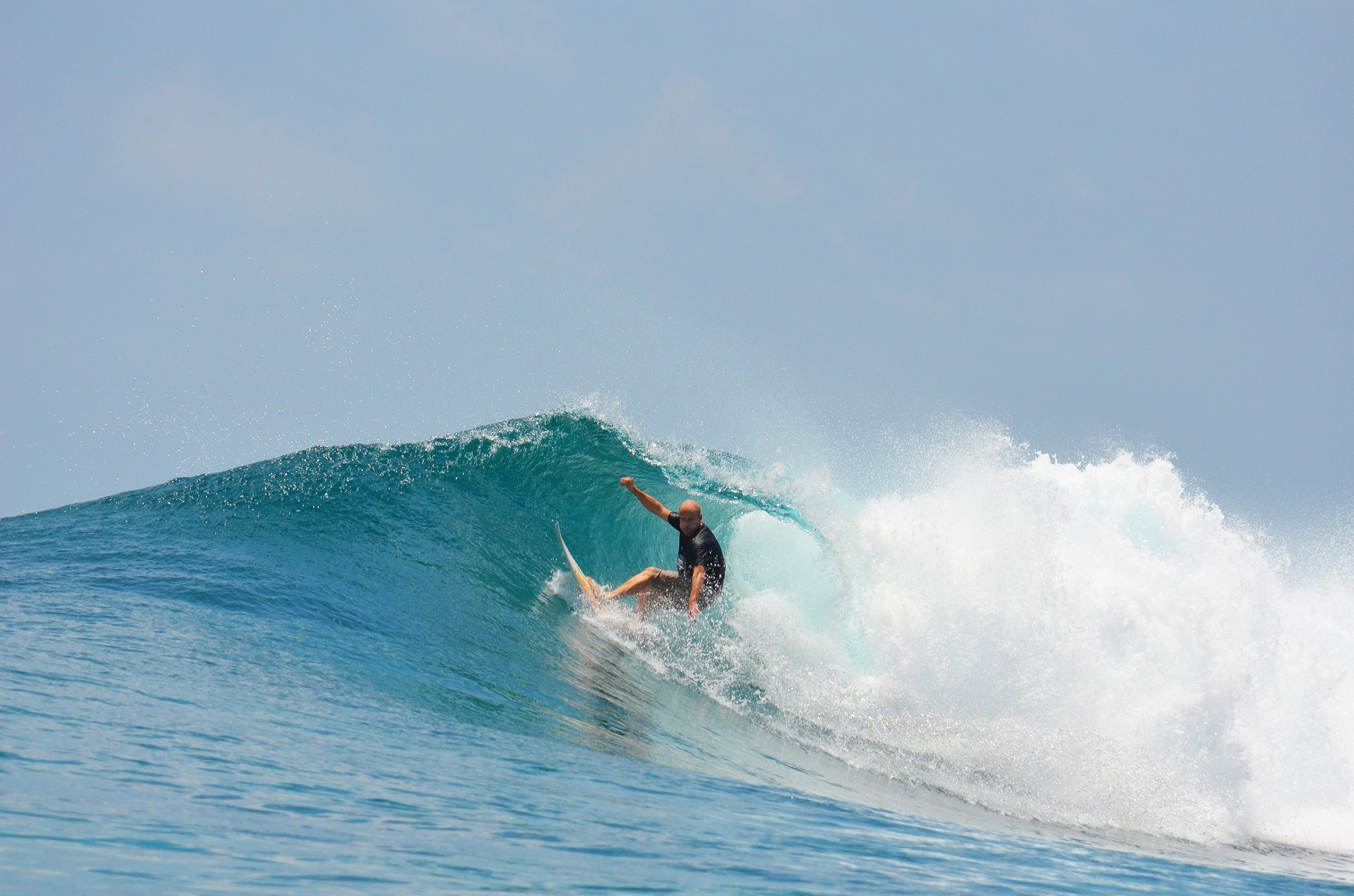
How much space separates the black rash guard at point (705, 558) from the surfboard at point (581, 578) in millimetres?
1063

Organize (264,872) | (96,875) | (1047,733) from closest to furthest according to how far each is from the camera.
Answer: (96,875) < (264,872) < (1047,733)

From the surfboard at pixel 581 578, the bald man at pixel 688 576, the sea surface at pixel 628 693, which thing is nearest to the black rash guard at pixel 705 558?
the bald man at pixel 688 576

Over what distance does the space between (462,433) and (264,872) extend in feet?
34.1

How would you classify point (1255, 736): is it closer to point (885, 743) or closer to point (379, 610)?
point (885, 743)

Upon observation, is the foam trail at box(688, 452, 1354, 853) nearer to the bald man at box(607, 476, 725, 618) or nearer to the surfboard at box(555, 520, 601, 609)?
the bald man at box(607, 476, 725, 618)

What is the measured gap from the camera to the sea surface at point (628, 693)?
10.7 ft

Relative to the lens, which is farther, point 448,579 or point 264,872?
point 448,579

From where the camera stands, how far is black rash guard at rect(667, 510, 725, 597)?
8.34 meters

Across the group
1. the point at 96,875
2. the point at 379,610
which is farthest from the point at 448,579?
the point at 96,875

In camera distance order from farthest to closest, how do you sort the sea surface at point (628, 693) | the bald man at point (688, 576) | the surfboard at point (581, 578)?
the surfboard at point (581, 578) → the bald man at point (688, 576) → the sea surface at point (628, 693)

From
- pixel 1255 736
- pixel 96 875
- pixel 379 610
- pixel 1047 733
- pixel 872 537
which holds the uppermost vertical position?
pixel 872 537

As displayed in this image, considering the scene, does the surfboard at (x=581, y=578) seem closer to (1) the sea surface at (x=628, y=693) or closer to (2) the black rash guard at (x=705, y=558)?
(1) the sea surface at (x=628, y=693)

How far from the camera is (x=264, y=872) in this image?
8.64 feet

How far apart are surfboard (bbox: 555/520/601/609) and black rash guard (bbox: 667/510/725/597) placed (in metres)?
1.06
